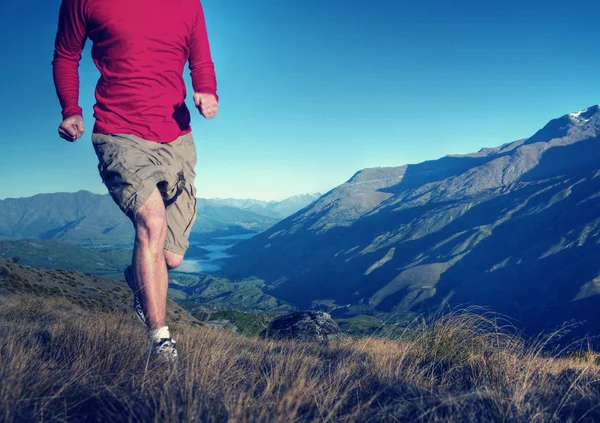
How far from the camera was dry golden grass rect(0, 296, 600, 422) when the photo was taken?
1.50m

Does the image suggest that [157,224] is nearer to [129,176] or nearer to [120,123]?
[129,176]

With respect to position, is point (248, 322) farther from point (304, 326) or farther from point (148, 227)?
point (148, 227)

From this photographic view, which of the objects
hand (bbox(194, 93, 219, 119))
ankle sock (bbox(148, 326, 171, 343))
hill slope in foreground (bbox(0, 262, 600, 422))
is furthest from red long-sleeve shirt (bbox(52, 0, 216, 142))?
hill slope in foreground (bbox(0, 262, 600, 422))

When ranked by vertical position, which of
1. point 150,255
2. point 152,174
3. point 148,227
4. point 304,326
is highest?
point 152,174

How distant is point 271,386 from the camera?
6.30ft

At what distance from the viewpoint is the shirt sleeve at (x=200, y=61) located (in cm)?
342

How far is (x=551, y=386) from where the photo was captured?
2273 millimetres

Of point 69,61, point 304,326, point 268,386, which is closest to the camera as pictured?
point 268,386

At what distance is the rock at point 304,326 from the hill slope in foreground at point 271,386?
6083 millimetres

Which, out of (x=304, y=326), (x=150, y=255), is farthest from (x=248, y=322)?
(x=150, y=255)

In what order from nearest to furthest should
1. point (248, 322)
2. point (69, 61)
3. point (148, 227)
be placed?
point (148, 227) < point (69, 61) < point (248, 322)

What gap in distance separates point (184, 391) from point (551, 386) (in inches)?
92.3

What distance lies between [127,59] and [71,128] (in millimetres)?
774

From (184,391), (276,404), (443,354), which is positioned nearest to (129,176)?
(184,391)
